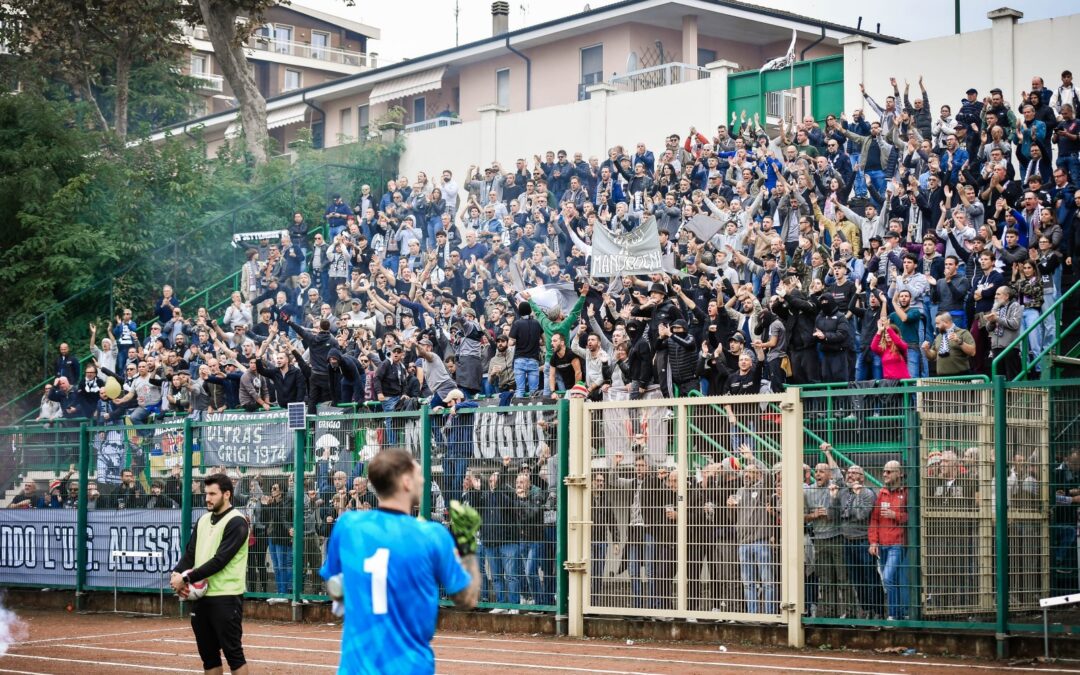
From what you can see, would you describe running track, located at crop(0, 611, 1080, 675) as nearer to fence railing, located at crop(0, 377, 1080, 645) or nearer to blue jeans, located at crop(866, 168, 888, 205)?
fence railing, located at crop(0, 377, 1080, 645)

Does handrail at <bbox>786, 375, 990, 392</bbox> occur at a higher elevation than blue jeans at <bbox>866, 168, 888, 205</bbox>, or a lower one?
lower

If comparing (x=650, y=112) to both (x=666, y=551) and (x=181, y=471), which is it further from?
(x=666, y=551)

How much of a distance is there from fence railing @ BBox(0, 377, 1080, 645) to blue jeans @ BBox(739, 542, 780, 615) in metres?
0.02

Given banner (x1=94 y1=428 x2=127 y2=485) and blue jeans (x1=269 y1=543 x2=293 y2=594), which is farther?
banner (x1=94 y1=428 x2=127 y2=485)

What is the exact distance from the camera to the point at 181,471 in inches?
752

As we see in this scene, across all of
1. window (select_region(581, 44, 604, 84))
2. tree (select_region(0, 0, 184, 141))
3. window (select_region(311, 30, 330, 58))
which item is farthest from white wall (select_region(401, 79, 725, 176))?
window (select_region(311, 30, 330, 58))

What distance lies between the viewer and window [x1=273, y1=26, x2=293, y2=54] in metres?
76.8

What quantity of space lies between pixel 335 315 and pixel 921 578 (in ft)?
57.2

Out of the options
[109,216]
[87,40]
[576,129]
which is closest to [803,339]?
[576,129]

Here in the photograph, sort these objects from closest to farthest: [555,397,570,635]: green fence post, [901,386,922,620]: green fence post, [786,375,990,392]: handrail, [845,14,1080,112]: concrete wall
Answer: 1. [901,386,922,620]: green fence post
2. [555,397,570,635]: green fence post
3. [786,375,990,392]: handrail
4. [845,14,1080,112]: concrete wall

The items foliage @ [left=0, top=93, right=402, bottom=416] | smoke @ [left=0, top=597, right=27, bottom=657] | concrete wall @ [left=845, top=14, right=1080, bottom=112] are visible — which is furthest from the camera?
foliage @ [left=0, top=93, right=402, bottom=416]

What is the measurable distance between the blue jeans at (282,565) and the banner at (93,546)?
178cm

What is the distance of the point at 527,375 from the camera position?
2052 centimetres

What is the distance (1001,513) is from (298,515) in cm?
873
